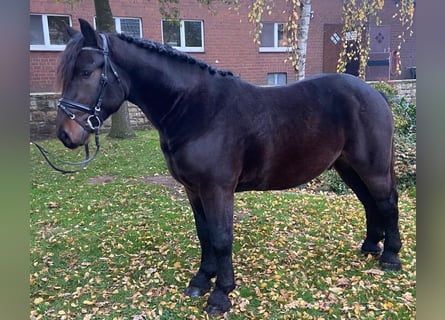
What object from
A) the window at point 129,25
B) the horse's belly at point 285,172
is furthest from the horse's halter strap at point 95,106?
the window at point 129,25

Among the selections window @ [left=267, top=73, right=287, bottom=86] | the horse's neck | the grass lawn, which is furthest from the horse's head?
window @ [left=267, top=73, right=287, bottom=86]

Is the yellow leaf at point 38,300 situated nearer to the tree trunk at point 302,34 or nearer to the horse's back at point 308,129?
the horse's back at point 308,129

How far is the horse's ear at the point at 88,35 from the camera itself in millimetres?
2338

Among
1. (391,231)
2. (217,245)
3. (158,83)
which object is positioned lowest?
(391,231)

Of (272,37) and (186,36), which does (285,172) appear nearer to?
(186,36)

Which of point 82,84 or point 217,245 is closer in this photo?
point 82,84

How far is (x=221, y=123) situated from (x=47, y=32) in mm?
11054

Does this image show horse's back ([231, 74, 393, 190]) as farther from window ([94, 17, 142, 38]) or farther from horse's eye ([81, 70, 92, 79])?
window ([94, 17, 142, 38])

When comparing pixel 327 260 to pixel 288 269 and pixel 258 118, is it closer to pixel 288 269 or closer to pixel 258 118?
pixel 288 269

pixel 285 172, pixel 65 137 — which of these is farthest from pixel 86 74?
pixel 285 172

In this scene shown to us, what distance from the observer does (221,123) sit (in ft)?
8.98

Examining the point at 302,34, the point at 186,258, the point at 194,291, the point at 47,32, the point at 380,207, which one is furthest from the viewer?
the point at 47,32

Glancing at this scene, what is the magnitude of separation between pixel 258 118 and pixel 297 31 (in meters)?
4.30
